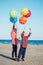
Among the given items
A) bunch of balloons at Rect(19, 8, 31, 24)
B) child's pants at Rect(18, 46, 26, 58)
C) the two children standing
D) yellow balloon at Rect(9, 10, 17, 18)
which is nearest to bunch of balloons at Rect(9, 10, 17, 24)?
yellow balloon at Rect(9, 10, 17, 18)

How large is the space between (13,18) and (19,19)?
14.0 inches

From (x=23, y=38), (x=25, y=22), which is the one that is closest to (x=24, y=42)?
(x=23, y=38)

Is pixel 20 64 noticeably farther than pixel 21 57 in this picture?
No

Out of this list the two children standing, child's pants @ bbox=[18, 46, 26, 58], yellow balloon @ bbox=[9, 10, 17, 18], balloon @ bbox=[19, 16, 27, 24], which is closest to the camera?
balloon @ bbox=[19, 16, 27, 24]

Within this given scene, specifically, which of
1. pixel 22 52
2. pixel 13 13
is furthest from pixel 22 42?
pixel 13 13

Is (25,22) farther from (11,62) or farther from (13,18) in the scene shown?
(11,62)

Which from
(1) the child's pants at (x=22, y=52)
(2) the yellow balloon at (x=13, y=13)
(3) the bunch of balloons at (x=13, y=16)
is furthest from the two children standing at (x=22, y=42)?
(2) the yellow balloon at (x=13, y=13)

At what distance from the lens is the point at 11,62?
535 inches

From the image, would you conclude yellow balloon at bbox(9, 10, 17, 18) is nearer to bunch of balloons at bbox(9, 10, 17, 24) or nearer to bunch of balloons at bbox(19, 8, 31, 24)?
bunch of balloons at bbox(9, 10, 17, 24)

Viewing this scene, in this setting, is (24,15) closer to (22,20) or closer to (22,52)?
(22,20)

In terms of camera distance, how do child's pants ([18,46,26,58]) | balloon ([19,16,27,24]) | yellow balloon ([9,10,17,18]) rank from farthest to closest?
child's pants ([18,46,26,58]) < yellow balloon ([9,10,17,18]) < balloon ([19,16,27,24])

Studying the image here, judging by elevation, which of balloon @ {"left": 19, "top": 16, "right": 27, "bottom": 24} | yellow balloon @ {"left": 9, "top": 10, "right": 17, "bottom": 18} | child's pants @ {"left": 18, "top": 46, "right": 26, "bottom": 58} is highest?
yellow balloon @ {"left": 9, "top": 10, "right": 17, "bottom": 18}

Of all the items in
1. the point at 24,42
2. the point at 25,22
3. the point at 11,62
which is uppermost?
the point at 25,22

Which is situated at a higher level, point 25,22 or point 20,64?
point 25,22
